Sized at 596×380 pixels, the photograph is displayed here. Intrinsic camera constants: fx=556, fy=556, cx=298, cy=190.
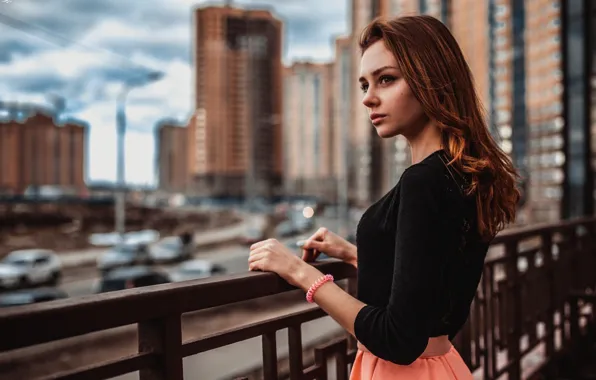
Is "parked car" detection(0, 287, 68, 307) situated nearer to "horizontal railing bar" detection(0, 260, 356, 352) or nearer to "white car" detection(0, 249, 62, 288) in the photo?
"white car" detection(0, 249, 62, 288)

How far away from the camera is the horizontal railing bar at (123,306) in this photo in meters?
0.80

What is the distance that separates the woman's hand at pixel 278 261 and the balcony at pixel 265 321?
4 centimetres

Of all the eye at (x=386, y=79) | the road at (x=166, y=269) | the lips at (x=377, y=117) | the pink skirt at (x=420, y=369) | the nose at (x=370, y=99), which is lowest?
the road at (x=166, y=269)

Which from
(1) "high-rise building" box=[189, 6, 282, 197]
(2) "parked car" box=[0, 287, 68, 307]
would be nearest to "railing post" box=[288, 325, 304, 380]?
(2) "parked car" box=[0, 287, 68, 307]

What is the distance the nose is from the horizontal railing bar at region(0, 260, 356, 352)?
441 mm

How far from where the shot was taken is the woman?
0.95 metres

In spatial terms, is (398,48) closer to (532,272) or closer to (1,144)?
(532,272)

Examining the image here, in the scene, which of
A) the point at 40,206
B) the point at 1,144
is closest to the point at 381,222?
the point at 40,206

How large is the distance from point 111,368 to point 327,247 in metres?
0.68

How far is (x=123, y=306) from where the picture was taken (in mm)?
953

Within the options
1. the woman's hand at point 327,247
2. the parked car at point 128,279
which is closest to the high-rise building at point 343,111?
the parked car at point 128,279

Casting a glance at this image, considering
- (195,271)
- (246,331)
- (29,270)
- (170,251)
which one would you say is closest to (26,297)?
(195,271)

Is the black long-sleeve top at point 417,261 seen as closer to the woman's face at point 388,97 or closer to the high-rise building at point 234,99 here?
the woman's face at point 388,97

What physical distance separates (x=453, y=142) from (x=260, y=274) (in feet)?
1.66
